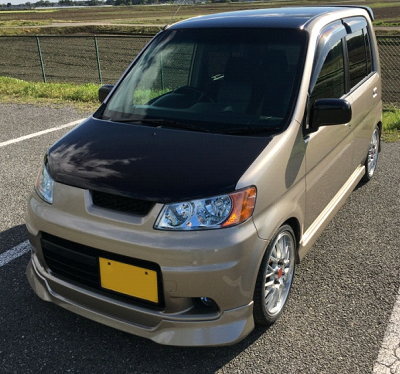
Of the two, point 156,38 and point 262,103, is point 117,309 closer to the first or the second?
point 262,103

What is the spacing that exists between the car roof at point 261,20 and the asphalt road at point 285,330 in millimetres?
1794

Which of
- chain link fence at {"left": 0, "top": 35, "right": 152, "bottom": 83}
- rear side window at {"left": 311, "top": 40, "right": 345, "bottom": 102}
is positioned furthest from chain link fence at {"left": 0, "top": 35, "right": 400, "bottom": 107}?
rear side window at {"left": 311, "top": 40, "right": 345, "bottom": 102}

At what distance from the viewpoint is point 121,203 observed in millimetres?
2355

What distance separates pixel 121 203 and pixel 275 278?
1071 mm

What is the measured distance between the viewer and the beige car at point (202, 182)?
2270 millimetres

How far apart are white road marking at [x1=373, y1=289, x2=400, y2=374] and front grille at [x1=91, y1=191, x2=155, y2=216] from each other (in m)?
1.52

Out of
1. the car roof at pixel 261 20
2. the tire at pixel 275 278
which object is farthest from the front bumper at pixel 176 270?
the car roof at pixel 261 20

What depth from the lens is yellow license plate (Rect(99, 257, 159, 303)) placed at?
7.47ft

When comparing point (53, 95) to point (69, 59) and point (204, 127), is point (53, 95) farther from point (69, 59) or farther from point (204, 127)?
point (69, 59)

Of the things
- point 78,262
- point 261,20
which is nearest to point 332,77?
point 261,20

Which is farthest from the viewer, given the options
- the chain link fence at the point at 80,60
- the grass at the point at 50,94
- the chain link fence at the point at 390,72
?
the chain link fence at the point at 80,60

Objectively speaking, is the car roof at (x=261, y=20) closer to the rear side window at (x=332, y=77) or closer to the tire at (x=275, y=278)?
the rear side window at (x=332, y=77)

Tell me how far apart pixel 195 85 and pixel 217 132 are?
31.2 inches

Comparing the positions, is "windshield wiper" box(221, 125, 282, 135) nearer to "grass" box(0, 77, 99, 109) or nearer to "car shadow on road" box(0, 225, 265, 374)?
"car shadow on road" box(0, 225, 265, 374)
